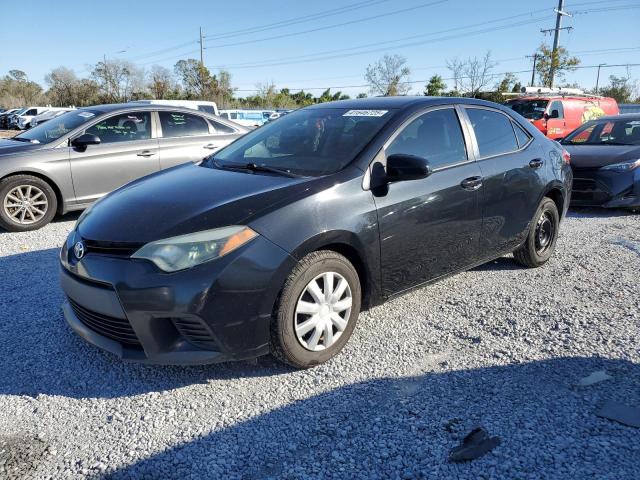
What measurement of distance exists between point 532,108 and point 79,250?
639 inches

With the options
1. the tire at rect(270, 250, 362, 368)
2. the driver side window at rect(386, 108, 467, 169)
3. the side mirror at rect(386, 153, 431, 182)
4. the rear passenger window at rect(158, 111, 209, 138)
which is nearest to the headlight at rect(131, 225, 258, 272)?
the tire at rect(270, 250, 362, 368)

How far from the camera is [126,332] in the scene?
2668mm

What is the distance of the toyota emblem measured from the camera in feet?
9.27

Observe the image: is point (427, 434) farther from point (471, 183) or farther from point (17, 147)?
point (17, 147)

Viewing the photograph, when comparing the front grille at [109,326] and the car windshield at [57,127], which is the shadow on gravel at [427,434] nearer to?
the front grille at [109,326]

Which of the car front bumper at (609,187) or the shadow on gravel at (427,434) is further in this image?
the car front bumper at (609,187)

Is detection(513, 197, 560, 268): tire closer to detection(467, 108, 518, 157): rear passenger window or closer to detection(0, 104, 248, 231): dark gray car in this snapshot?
detection(467, 108, 518, 157): rear passenger window

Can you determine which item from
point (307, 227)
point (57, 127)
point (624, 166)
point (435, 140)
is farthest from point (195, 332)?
point (624, 166)

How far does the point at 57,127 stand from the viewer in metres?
6.59

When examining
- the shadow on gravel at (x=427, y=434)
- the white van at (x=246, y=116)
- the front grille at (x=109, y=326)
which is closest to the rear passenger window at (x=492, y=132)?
the shadow on gravel at (x=427, y=434)

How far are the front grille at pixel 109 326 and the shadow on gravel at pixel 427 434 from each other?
65cm

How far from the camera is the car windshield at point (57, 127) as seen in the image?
6.45 metres

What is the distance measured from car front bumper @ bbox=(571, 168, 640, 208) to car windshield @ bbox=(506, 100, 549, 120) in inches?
363

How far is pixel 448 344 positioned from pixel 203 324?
5.34 ft
